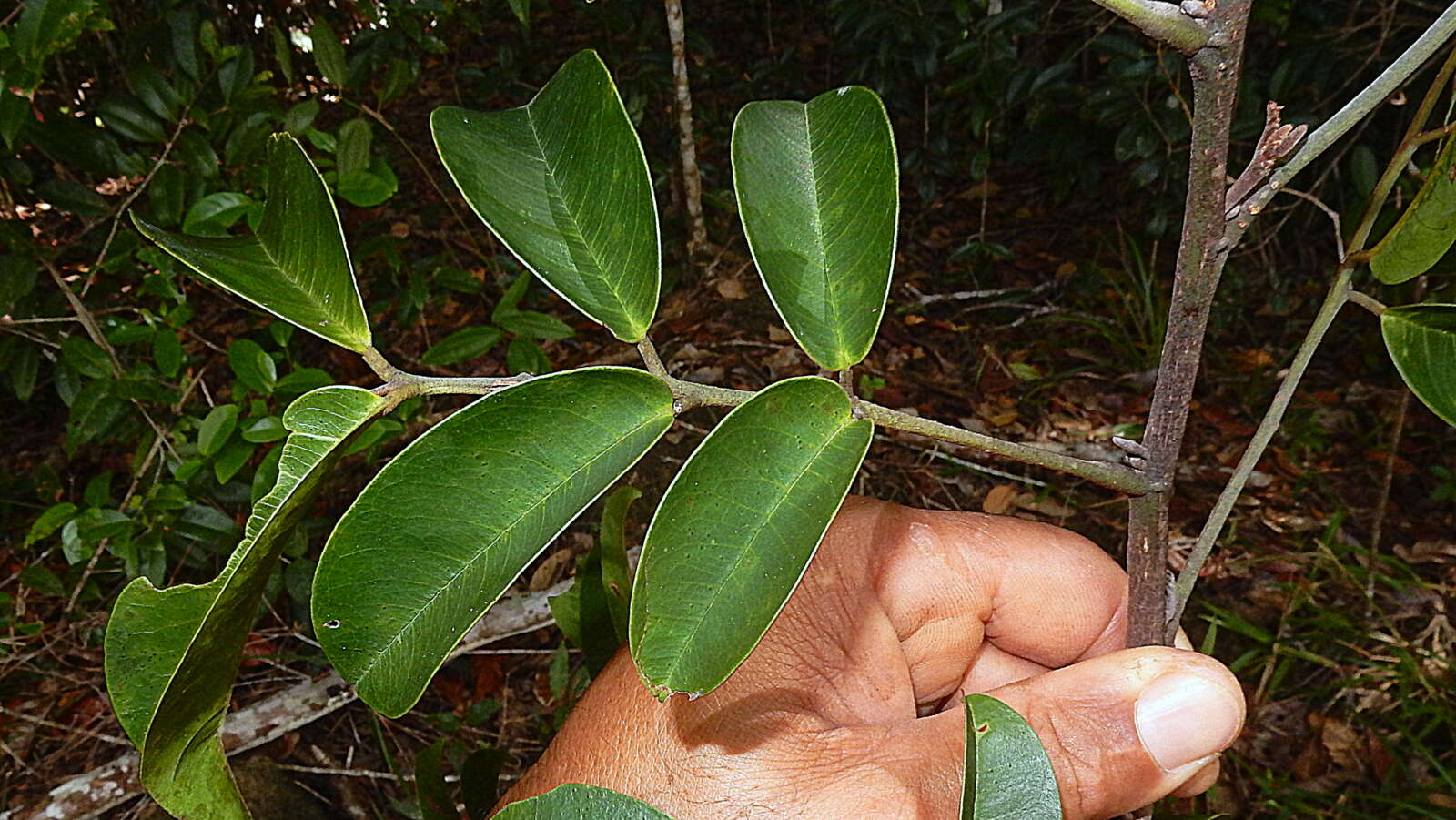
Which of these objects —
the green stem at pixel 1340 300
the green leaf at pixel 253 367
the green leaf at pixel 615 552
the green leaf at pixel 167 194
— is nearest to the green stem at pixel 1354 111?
the green stem at pixel 1340 300

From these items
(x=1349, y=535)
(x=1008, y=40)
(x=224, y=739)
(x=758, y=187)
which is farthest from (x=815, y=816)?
(x=1008, y=40)

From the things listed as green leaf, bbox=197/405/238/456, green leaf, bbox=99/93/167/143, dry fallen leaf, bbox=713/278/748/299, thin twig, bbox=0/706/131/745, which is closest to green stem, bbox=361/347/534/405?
green leaf, bbox=197/405/238/456

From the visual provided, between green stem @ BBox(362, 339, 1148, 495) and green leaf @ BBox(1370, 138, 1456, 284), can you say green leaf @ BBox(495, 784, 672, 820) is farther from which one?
green leaf @ BBox(1370, 138, 1456, 284)

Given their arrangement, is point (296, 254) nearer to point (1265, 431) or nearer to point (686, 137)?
point (1265, 431)

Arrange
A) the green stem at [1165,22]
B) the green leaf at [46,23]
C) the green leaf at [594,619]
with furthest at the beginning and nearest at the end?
the green leaf at [46,23] → the green leaf at [594,619] → the green stem at [1165,22]

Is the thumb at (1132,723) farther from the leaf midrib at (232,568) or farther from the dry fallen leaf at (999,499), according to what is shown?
the dry fallen leaf at (999,499)

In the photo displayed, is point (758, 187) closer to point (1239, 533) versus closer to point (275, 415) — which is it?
point (275, 415)
